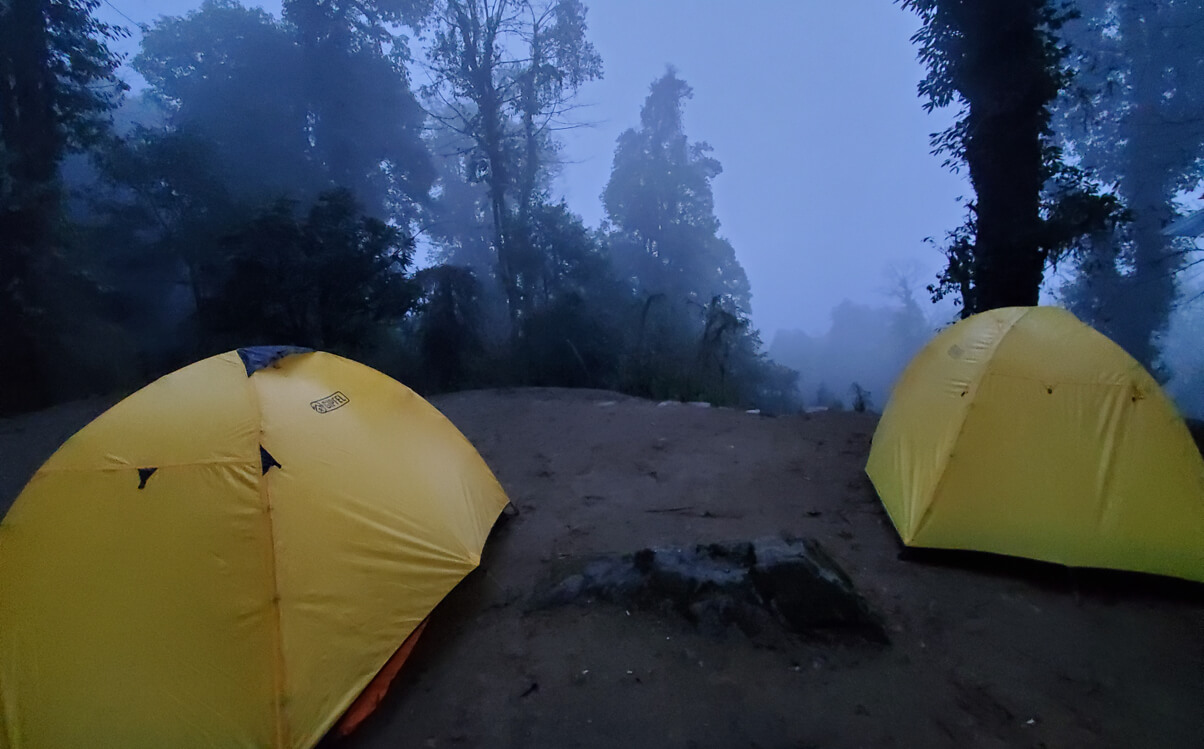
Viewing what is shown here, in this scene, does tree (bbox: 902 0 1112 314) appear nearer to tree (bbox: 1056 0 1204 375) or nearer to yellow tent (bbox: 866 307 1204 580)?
yellow tent (bbox: 866 307 1204 580)

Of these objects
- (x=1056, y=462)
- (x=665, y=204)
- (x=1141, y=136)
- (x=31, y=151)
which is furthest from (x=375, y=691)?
(x=665, y=204)

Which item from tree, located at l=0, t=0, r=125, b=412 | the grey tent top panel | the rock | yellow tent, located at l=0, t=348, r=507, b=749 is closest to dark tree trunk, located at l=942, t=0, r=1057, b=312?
the rock

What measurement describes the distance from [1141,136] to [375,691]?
74.0 feet

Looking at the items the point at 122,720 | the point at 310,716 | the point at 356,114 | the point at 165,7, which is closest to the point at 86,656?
the point at 122,720

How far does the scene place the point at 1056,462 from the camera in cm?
325

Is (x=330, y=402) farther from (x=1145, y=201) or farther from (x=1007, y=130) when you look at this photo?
(x=1145, y=201)

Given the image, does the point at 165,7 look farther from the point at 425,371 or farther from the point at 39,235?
the point at 425,371

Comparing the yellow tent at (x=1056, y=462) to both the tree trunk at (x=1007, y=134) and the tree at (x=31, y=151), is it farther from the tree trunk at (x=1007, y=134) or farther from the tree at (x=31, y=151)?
the tree at (x=31, y=151)

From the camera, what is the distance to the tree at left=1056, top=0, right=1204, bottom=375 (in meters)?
14.6

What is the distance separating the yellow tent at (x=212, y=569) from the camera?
2135 mm

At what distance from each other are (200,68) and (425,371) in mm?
12837

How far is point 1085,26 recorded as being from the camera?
16.0 metres

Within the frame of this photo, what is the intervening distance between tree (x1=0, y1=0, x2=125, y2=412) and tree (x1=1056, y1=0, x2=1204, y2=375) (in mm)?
22553

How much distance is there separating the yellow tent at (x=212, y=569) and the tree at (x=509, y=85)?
10289 mm
